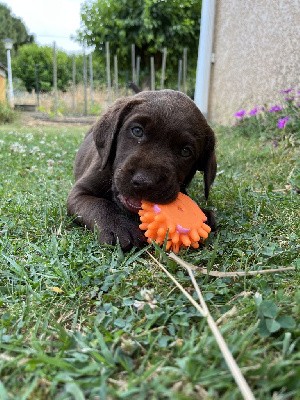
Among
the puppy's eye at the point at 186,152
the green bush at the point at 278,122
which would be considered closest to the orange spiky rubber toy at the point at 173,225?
the puppy's eye at the point at 186,152

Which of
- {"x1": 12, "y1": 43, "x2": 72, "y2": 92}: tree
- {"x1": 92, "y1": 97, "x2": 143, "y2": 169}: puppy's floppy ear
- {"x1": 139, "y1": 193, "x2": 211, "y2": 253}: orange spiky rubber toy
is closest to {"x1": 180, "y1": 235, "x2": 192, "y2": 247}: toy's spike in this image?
{"x1": 139, "y1": 193, "x2": 211, "y2": 253}: orange spiky rubber toy

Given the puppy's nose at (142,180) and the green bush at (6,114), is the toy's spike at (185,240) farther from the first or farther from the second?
the green bush at (6,114)

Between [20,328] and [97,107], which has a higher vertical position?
[20,328]

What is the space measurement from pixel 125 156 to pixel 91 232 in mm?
513

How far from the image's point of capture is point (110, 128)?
2908 millimetres

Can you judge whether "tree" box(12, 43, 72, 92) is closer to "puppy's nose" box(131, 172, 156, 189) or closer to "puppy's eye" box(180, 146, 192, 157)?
"puppy's eye" box(180, 146, 192, 157)

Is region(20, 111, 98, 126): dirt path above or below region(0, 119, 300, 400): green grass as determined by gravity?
below

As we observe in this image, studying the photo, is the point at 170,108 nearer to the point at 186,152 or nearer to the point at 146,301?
the point at 186,152

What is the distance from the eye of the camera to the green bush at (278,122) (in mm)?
5484

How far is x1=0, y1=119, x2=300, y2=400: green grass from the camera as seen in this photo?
4.00 feet

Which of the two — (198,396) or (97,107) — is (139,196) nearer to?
(198,396)

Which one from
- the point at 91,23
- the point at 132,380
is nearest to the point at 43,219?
the point at 132,380

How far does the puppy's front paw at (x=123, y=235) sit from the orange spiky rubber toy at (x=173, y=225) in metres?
0.09

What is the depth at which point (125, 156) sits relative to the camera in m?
2.69
